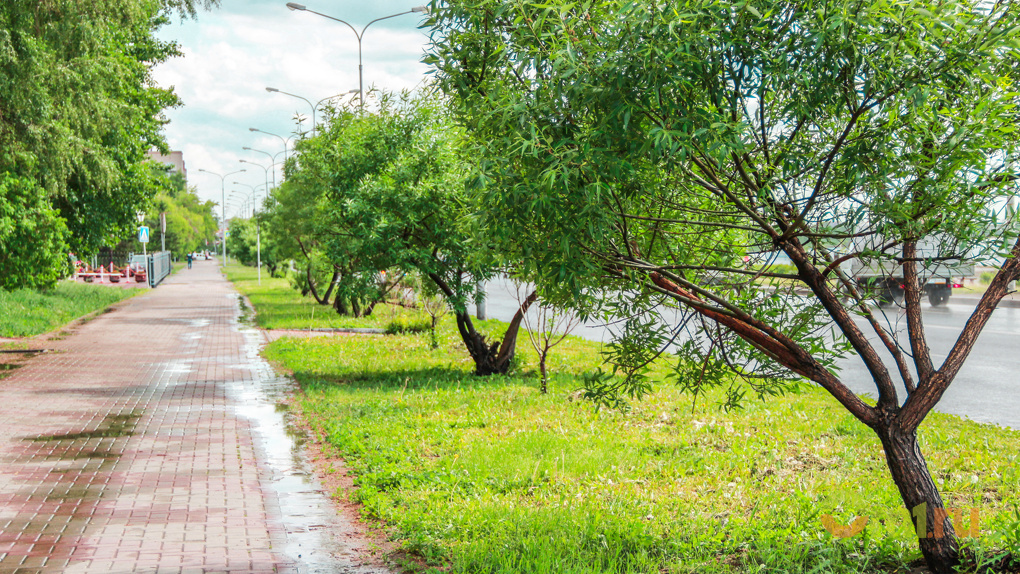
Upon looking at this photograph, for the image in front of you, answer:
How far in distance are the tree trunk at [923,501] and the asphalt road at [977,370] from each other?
0.66 m

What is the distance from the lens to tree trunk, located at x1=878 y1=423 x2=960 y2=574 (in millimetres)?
4641

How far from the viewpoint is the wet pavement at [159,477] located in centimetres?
522

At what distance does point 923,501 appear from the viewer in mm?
4730

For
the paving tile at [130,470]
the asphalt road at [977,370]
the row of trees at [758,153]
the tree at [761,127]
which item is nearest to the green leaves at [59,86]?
the paving tile at [130,470]

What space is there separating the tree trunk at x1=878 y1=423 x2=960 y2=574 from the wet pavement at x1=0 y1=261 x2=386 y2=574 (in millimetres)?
3138

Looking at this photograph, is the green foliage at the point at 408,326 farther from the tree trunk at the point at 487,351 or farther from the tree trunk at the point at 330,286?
the tree trunk at the point at 487,351

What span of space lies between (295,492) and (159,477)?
1.32 meters

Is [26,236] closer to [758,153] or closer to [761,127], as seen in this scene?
[758,153]

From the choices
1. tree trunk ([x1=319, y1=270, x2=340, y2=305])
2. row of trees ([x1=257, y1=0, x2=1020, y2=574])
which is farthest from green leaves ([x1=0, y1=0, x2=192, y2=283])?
row of trees ([x1=257, y1=0, x2=1020, y2=574])

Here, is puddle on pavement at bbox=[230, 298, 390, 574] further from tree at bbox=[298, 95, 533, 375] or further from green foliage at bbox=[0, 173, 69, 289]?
green foliage at bbox=[0, 173, 69, 289]

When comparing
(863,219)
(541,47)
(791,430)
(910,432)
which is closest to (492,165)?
(541,47)

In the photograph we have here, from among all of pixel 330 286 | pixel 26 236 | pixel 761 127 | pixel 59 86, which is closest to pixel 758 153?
pixel 761 127

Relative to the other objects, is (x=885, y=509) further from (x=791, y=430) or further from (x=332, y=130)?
(x=332, y=130)

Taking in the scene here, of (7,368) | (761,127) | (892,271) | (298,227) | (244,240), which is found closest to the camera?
(761,127)
